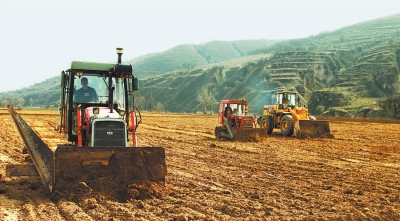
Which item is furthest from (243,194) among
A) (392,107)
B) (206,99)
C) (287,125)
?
(206,99)

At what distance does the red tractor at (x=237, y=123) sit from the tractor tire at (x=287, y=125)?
2.48 m

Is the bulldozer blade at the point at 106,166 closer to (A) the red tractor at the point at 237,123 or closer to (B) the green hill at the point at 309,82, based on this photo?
(A) the red tractor at the point at 237,123

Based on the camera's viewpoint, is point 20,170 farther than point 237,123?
No

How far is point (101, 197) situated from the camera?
6.95 meters

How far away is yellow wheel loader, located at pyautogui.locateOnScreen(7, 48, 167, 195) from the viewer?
7.21 metres

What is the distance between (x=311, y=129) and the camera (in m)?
21.2

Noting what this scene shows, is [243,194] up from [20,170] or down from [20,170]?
down

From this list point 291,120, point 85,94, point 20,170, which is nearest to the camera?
point 20,170

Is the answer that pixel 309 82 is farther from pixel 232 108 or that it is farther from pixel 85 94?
pixel 85 94

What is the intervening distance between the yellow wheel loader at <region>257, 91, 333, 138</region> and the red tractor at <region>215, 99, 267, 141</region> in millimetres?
2670

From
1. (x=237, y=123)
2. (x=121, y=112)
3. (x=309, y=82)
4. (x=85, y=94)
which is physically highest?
(x=309, y=82)

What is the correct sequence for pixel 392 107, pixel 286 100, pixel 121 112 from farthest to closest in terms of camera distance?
1. pixel 392 107
2. pixel 286 100
3. pixel 121 112

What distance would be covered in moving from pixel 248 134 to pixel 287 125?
3805 mm

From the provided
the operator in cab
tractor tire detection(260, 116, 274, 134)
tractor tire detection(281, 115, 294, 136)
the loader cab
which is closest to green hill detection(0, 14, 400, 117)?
tractor tire detection(260, 116, 274, 134)
